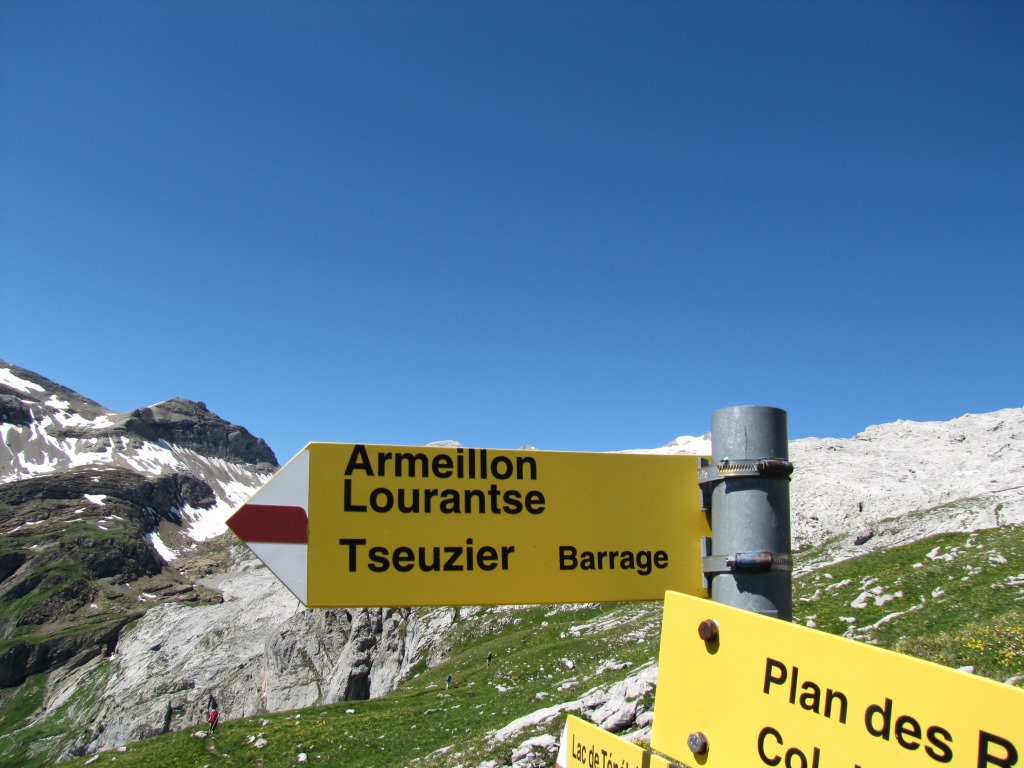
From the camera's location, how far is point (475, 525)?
3.39 meters

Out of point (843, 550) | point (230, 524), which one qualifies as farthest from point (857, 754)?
point (843, 550)

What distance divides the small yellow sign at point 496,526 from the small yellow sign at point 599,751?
0.84 meters

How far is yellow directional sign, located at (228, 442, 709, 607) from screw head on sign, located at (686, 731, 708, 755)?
0.69 meters

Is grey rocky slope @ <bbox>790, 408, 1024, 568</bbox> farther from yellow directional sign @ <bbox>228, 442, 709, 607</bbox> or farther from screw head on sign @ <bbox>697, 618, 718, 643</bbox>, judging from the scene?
screw head on sign @ <bbox>697, 618, 718, 643</bbox>

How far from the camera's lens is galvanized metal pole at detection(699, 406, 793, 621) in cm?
317

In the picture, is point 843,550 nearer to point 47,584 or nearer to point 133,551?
point 47,584

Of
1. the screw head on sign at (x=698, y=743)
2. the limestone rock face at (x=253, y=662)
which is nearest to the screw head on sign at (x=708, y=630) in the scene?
the screw head on sign at (x=698, y=743)

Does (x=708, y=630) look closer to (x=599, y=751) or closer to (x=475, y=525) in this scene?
(x=475, y=525)

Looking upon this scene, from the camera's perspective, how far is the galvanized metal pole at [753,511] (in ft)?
10.4

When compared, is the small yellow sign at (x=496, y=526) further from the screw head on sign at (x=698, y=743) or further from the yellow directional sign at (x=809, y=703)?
the screw head on sign at (x=698, y=743)

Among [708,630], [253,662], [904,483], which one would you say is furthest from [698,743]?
[253,662]

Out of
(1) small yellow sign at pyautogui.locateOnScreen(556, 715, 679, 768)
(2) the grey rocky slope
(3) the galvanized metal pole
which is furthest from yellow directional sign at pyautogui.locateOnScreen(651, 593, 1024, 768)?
(2) the grey rocky slope

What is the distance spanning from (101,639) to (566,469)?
14651 cm

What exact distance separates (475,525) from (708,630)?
1191 millimetres
